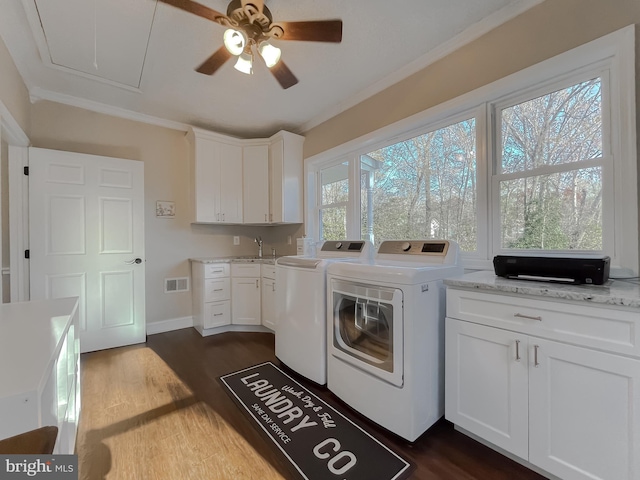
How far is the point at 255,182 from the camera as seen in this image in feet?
12.1

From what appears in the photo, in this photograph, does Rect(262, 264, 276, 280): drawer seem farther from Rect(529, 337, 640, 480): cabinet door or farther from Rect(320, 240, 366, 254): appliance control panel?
Rect(529, 337, 640, 480): cabinet door

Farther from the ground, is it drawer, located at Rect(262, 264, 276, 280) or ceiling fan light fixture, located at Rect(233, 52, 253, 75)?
ceiling fan light fixture, located at Rect(233, 52, 253, 75)

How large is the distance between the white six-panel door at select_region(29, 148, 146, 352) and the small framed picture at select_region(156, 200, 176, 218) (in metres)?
0.27

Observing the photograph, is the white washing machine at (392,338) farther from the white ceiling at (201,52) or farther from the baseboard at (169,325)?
the baseboard at (169,325)

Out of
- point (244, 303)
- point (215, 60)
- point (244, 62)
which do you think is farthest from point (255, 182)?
point (244, 62)

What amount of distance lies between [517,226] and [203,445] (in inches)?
90.9

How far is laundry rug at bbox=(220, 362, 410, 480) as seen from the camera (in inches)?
54.3

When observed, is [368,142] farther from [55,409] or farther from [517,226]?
[55,409]

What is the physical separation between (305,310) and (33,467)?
5.45 feet

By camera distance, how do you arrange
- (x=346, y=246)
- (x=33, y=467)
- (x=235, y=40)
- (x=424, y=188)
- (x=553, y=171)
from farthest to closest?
(x=346, y=246) → (x=424, y=188) → (x=553, y=171) → (x=235, y=40) → (x=33, y=467)

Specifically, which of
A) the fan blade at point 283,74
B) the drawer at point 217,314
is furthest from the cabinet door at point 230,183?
the fan blade at point 283,74

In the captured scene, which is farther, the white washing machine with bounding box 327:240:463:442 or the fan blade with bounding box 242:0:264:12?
the white washing machine with bounding box 327:240:463:442

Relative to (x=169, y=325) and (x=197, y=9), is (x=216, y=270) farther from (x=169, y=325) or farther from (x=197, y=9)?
(x=197, y=9)

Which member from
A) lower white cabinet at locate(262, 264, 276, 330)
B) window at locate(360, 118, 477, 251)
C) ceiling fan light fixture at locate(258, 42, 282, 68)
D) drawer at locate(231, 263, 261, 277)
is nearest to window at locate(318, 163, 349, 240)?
window at locate(360, 118, 477, 251)
